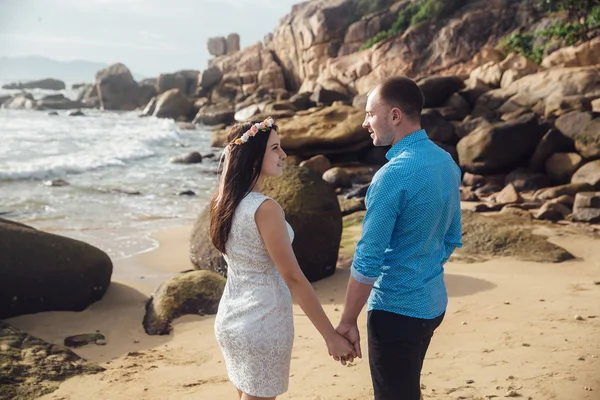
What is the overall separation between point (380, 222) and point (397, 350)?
58 centimetres

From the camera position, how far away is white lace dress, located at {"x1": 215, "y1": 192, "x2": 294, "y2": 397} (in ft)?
9.59

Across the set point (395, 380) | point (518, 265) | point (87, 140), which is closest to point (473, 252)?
point (518, 265)

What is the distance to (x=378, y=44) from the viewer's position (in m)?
34.1

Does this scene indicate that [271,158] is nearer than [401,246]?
No

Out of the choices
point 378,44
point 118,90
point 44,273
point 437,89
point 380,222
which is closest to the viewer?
point 380,222

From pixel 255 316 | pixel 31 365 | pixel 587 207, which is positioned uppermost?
pixel 255 316

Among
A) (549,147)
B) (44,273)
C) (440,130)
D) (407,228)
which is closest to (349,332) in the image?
(407,228)

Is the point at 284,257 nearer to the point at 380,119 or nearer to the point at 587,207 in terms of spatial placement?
the point at 380,119

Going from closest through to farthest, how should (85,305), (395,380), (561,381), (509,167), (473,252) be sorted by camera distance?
(395,380), (561,381), (85,305), (473,252), (509,167)

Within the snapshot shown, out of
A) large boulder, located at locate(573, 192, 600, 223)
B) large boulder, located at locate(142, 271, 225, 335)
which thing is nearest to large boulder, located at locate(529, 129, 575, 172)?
large boulder, located at locate(573, 192, 600, 223)

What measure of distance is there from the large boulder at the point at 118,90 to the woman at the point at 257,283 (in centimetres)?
4778

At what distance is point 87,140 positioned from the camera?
28.3 meters

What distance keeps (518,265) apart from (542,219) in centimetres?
335

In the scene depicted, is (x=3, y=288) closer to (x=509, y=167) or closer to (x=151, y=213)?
(x=151, y=213)
